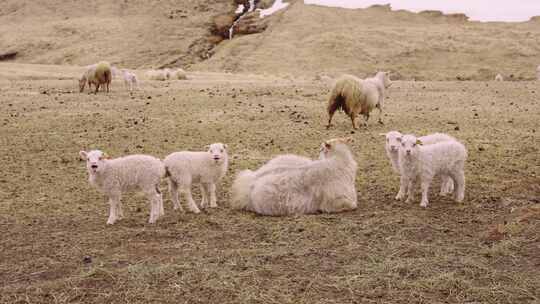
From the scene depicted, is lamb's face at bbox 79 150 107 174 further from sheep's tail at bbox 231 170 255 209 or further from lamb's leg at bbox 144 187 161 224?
sheep's tail at bbox 231 170 255 209

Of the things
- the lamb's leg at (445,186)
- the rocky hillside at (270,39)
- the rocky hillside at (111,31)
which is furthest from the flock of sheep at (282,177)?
the rocky hillside at (111,31)

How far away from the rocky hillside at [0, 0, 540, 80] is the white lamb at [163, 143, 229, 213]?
3348 cm

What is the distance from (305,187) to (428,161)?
6.13ft

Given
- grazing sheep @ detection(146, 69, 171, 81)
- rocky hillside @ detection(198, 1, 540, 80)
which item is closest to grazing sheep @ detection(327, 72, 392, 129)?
grazing sheep @ detection(146, 69, 171, 81)

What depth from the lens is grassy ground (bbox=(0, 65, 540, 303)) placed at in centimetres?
573

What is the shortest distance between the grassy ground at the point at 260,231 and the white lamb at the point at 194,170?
1.06ft

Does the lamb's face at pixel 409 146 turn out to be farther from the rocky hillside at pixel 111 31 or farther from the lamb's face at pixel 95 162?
the rocky hillside at pixel 111 31

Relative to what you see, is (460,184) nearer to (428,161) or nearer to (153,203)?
(428,161)

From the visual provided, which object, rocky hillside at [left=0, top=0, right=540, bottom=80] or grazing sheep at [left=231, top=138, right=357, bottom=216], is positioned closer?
grazing sheep at [left=231, top=138, right=357, bottom=216]

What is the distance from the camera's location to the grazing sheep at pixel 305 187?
864 cm

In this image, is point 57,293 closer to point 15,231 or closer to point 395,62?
point 15,231

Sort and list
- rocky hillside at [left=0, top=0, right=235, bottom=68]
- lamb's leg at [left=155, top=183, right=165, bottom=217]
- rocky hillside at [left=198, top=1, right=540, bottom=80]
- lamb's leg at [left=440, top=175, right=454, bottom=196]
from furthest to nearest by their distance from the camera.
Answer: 1. rocky hillside at [left=0, top=0, right=235, bottom=68]
2. rocky hillside at [left=198, top=1, right=540, bottom=80]
3. lamb's leg at [left=440, top=175, right=454, bottom=196]
4. lamb's leg at [left=155, top=183, right=165, bottom=217]

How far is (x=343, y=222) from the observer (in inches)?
313

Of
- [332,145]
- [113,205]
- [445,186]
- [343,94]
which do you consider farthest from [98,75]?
[445,186]
